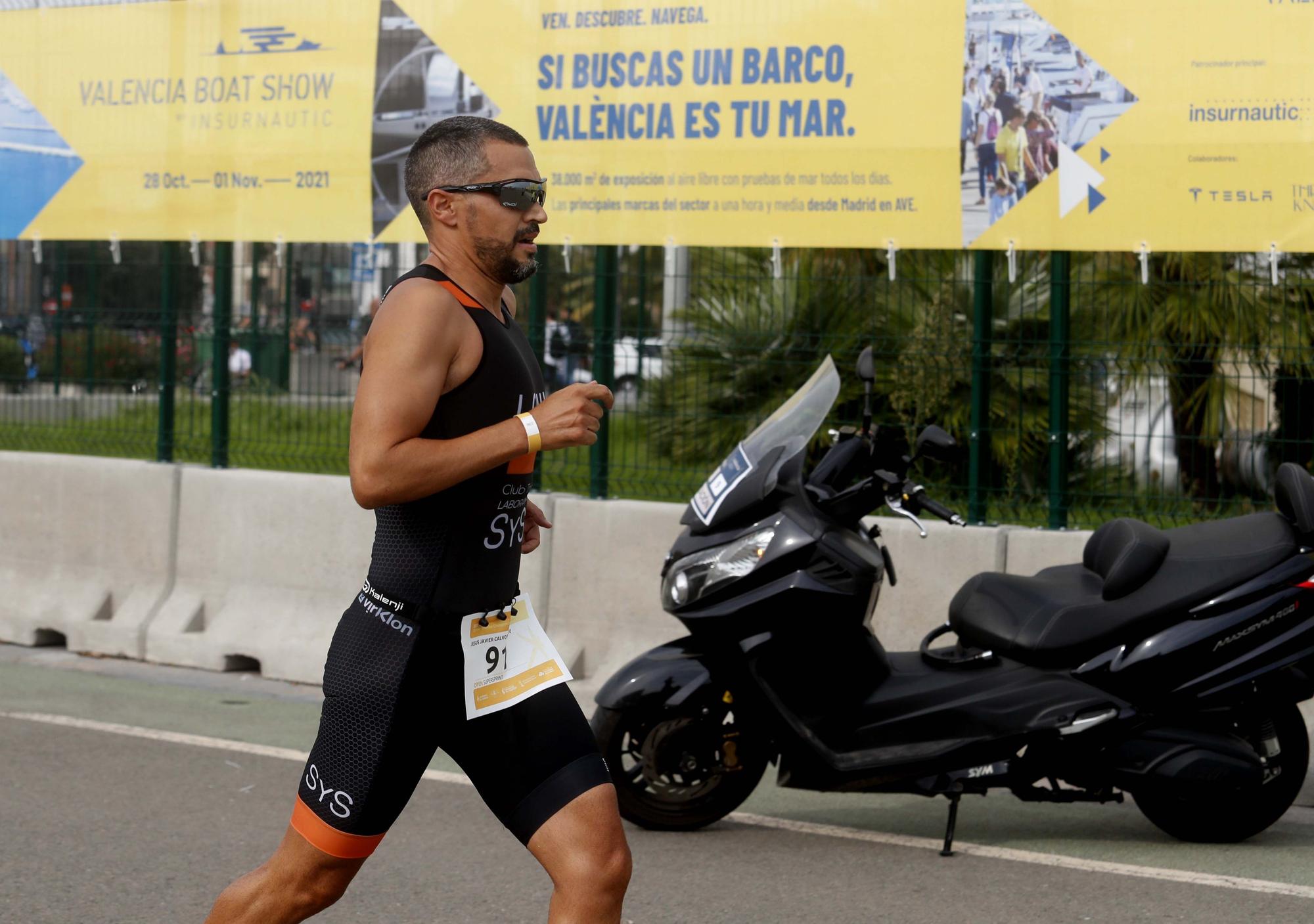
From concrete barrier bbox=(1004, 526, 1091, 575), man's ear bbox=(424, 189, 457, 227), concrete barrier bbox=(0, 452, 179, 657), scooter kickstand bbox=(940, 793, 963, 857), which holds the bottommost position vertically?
scooter kickstand bbox=(940, 793, 963, 857)

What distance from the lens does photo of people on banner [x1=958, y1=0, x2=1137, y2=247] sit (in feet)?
23.8

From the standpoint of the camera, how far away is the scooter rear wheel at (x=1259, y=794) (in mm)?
5707

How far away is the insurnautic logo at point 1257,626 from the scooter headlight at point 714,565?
55.6 inches

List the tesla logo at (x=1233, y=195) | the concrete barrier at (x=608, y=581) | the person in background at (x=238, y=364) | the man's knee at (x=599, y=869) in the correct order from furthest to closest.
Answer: the person in background at (x=238, y=364), the concrete barrier at (x=608, y=581), the tesla logo at (x=1233, y=195), the man's knee at (x=599, y=869)

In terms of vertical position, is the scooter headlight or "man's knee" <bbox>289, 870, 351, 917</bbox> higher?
the scooter headlight

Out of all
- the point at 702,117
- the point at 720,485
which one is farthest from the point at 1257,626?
the point at 702,117

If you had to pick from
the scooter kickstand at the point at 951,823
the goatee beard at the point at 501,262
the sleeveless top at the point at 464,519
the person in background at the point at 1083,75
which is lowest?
the scooter kickstand at the point at 951,823

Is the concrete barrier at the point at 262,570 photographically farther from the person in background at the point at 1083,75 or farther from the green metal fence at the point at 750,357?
the person in background at the point at 1083,75

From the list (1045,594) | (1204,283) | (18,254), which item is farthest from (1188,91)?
(18,254)

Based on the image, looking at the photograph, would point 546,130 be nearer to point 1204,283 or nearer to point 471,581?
point 1204,283

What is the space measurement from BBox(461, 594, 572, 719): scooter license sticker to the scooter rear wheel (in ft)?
9.37

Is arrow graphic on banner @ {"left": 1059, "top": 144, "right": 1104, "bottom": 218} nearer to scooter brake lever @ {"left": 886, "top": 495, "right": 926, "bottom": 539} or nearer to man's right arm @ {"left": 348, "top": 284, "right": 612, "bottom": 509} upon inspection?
scooter brake lever @ {"left": 886, "top": 495, "right": 926, "bottom": 539}

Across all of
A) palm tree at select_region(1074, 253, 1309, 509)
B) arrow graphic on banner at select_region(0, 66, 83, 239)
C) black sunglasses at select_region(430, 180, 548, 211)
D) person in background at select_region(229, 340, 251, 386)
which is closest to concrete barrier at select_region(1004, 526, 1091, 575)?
palm tree at select_region(1074, 253, 1309, 509)

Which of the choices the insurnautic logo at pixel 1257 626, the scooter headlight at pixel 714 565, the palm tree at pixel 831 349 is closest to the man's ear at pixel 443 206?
the scooter headlight at pixel 714 565
